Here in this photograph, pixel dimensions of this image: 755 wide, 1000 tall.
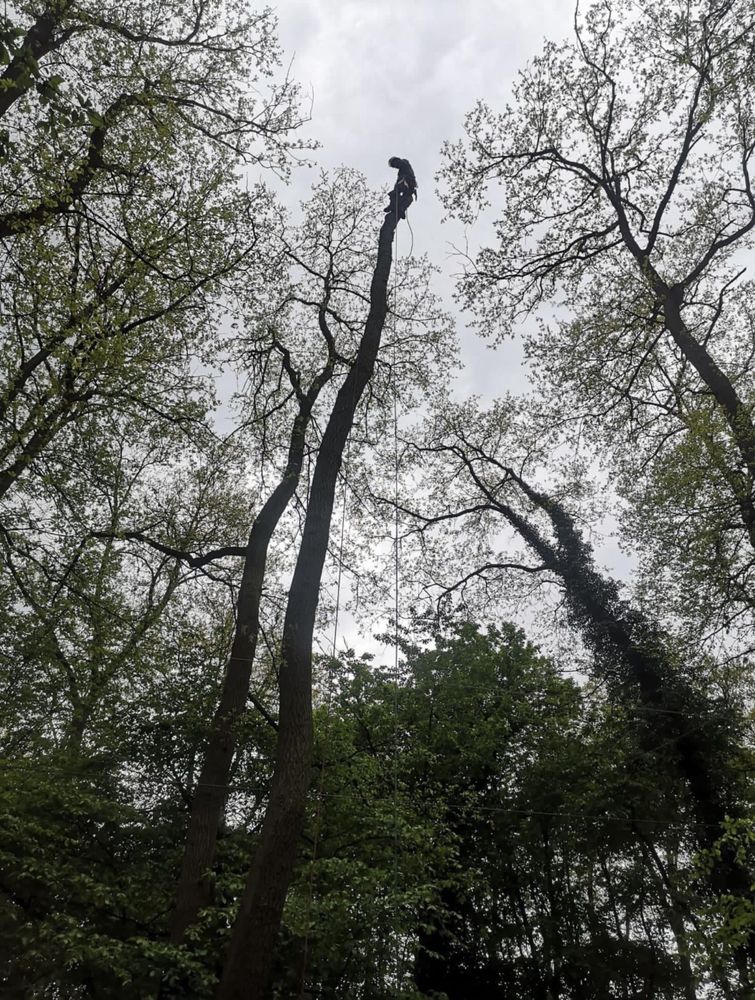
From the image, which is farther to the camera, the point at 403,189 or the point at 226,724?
the point at 403,189

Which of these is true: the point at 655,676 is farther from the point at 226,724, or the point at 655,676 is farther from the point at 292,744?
the point at 292,744

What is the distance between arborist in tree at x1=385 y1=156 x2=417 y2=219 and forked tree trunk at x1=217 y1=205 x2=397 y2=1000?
1157mm

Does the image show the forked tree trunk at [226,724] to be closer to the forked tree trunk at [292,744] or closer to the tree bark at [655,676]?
the forked tree trunk at [292,744]

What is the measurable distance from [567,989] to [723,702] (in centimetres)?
479

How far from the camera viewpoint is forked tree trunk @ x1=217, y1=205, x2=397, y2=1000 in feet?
11.5

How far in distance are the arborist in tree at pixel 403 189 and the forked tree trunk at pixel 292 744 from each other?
1.16 meters

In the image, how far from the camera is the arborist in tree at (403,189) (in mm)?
6781

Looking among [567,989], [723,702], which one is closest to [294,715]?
[723,702]

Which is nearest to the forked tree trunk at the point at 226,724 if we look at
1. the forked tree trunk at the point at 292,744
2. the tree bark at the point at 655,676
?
the forked tree trunk at the point at 292,744

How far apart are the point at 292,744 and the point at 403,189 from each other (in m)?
5.63

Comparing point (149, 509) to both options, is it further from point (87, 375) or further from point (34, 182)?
point (34, 182)

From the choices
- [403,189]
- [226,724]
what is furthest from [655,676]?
[403,189]

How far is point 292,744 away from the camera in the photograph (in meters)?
4.27

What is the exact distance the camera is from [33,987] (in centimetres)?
602
